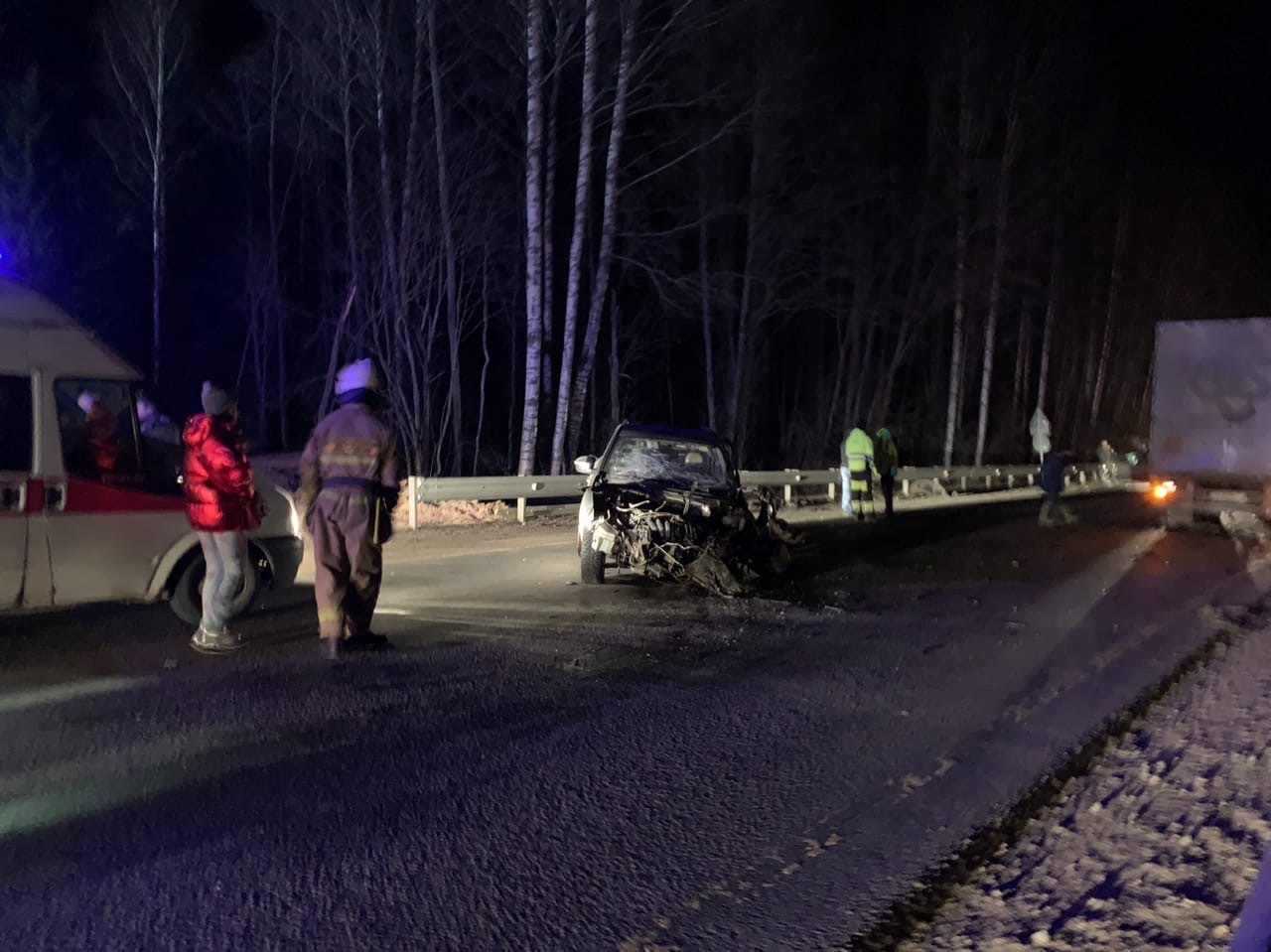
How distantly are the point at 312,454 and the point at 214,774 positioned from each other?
8.05 ft

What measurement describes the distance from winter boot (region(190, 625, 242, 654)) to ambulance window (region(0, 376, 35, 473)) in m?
1.57

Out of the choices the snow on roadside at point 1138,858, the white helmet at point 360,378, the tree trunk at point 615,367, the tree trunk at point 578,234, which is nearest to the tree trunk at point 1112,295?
the tree trunk at point 615,367

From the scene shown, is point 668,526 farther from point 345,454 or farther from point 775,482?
point 775,482

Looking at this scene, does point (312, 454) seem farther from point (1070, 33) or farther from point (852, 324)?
point (1070, 33)

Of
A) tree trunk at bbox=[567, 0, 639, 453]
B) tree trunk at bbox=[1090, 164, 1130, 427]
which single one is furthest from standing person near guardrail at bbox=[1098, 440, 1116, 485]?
tree trunk at bbox=[567, 0, 639, 453]

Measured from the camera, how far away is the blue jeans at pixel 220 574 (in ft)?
22.8

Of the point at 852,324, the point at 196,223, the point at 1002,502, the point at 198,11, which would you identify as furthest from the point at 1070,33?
the point at 196,223

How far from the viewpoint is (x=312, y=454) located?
6.83 m

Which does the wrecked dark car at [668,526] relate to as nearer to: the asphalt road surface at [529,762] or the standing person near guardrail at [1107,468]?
the asphalt road surface at [529,762]

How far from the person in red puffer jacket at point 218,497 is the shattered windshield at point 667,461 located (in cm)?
528

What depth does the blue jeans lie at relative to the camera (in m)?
6.95

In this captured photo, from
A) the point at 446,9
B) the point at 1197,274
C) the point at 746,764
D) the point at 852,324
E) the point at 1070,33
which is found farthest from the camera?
the point at 1197,274

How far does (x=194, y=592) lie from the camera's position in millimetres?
7641

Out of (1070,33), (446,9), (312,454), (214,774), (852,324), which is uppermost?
(1070,33)
